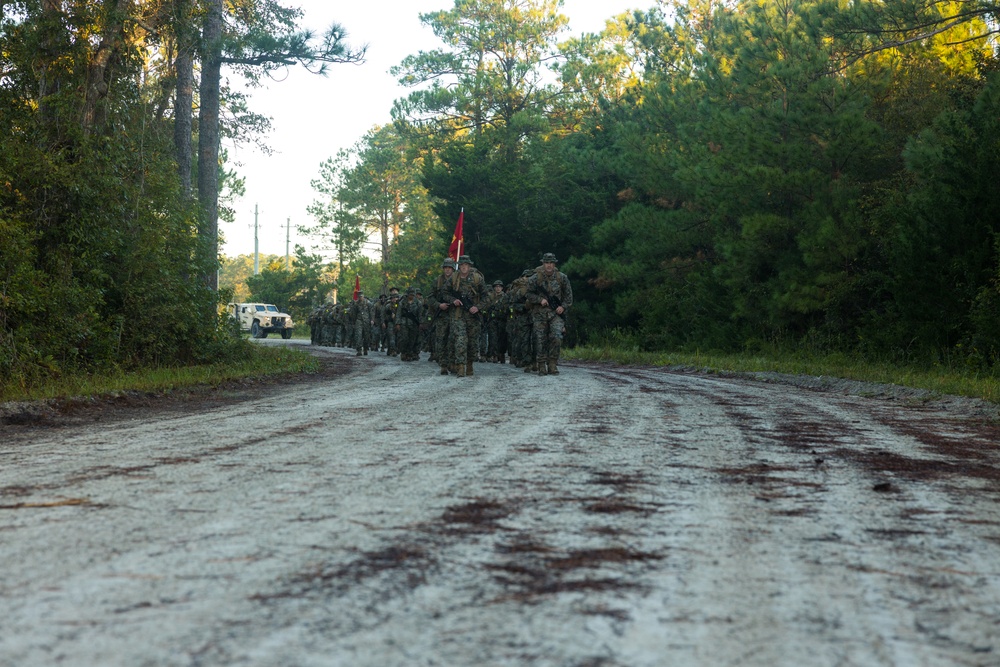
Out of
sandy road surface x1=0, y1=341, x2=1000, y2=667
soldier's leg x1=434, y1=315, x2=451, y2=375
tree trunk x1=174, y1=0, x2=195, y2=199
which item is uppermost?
tree trunk x1=174, y1=0, x2=195, y2=199

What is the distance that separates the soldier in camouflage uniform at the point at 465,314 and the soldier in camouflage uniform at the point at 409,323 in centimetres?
749

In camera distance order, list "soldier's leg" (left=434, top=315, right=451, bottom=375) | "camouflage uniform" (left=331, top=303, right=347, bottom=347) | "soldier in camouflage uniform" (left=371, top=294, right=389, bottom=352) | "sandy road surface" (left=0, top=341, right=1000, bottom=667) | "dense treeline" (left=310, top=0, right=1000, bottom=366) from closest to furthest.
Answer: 1. "sandy road surface" (left=0, top=341, right=1000, bottom=667)
2. "dense treeline" (left=310, top=0, right=1000, bottom=366)
3. "soldier's leg" (left=434, top=315, right=451, bottom=375)
4. "soldier in camouflage uniform" (left=371, top=294, right=389, bottom=352)
5. "camouflage uniform" (left=331, top=303, right=347, bottom=347)

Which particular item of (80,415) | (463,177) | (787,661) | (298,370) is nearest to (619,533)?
(787,661)

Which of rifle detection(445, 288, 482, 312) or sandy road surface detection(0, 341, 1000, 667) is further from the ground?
rifle detection(445, 288, 482, 312)

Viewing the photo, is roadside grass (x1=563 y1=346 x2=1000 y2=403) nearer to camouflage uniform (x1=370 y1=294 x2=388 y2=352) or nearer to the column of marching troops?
the column of marching troops

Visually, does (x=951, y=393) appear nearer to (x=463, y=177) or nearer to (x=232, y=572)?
(x=232, y=572)

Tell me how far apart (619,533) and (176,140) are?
19.3 meters

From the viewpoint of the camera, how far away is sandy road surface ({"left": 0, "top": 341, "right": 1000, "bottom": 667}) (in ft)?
9.06

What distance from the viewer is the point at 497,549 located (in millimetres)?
3775

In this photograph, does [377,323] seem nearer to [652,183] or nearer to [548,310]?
[652,183]

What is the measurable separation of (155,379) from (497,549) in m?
10.3

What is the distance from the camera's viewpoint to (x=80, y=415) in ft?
33.0

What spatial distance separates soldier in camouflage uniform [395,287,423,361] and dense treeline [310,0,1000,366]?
671cm

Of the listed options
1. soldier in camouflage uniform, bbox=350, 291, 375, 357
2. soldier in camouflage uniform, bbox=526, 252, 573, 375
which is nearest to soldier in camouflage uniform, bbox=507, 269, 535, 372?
soldier in camouflage uniform, bbox=526, 252, 573, 375
